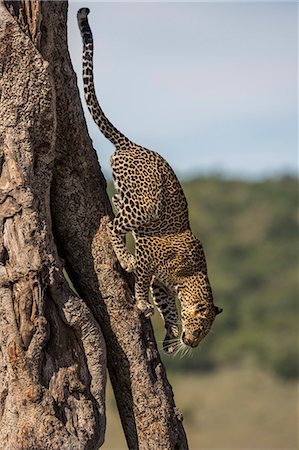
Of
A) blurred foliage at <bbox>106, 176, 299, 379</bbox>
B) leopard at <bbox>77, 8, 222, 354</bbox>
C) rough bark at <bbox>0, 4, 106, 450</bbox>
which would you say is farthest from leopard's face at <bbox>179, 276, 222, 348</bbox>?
blurred foliage at <bbox>106, 176, 299, 379</bbox>

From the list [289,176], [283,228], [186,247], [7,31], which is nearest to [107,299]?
[186,247]

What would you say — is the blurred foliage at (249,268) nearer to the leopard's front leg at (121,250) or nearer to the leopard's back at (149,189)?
the leopard's back at (149,189)

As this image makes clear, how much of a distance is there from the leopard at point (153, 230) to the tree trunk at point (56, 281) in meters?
0.15

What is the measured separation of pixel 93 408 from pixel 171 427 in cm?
73

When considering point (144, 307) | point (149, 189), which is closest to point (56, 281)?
point (144, 307)

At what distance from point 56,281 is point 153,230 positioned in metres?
1.17

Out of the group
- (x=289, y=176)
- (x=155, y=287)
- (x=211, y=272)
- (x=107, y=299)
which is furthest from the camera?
(x=289, y=176)

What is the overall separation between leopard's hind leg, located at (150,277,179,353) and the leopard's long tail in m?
1.22

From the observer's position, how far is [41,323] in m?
7.74

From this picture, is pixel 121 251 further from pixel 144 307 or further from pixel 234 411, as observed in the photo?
pixel 234 411

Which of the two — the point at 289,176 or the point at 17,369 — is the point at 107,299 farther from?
the point at 289,176

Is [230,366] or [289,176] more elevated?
[289,176]

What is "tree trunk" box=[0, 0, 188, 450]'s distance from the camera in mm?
7734

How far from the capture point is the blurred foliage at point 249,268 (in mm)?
37062
